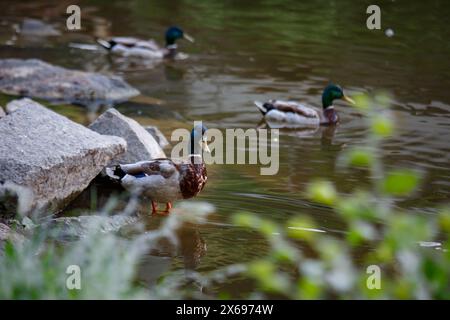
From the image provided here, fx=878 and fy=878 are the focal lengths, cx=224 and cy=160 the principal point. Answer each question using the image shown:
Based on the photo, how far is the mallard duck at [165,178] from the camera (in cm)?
762

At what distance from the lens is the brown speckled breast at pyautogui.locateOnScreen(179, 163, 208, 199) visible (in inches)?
299

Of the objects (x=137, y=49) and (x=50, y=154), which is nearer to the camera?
(x=50, y=154)

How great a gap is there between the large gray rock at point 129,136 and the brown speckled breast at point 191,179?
0.95 m

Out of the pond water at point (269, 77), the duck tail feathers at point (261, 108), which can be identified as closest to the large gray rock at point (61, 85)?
the pond water at point (269, 77)

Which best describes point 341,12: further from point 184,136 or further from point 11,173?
point 11,173

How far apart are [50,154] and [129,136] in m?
1.38

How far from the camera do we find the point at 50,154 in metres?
7.38

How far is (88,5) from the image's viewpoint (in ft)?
65.0

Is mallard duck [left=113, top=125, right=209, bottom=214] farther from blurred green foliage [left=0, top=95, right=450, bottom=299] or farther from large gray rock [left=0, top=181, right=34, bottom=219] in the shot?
large gray rock [left=0, top=181, right=34, bottom=219]

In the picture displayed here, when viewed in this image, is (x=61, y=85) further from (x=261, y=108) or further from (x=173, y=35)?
(x=173, y=35)

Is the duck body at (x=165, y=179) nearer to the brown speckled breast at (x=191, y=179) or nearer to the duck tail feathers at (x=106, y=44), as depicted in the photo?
the brown speckled breast at (x=191, y=179)

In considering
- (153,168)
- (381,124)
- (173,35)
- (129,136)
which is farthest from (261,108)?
(381,124)

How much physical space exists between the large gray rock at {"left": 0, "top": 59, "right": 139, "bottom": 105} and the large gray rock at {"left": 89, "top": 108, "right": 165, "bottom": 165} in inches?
142

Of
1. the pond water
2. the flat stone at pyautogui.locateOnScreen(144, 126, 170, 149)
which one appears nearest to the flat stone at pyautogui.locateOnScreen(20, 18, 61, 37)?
the pond water
